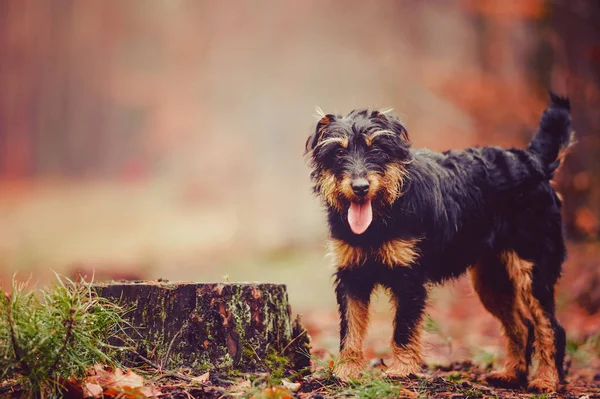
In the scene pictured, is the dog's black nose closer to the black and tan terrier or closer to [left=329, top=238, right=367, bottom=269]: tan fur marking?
the black and tan terrier

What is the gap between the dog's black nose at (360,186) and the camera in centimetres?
372

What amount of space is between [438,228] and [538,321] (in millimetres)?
1399

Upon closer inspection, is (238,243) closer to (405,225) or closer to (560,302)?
(560,302)

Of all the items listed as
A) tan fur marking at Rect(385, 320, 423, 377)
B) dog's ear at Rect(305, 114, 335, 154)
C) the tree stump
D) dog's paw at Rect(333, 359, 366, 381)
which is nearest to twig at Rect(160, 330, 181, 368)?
the tree stump

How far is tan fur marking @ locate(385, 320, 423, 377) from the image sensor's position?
3.91 metres

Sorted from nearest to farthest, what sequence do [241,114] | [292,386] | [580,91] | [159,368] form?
[292,386], [159,368], [580,91], [241,114]

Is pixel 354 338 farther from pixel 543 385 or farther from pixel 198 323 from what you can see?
pixel 543 385

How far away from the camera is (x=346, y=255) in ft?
13.2

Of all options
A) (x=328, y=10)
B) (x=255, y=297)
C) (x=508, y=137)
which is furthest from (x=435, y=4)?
(x=255, y=297)

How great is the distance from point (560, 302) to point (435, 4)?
477 inches

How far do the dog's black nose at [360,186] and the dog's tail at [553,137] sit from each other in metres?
2.25

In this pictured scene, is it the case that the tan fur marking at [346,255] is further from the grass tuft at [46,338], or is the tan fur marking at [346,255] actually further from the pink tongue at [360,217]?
the grass tuft at [46,338]

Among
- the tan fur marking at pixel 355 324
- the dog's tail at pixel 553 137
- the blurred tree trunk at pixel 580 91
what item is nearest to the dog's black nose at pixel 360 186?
the tan fur marking at pixel 355 324

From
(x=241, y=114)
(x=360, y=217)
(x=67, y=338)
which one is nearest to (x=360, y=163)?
(x=360, y=217)
